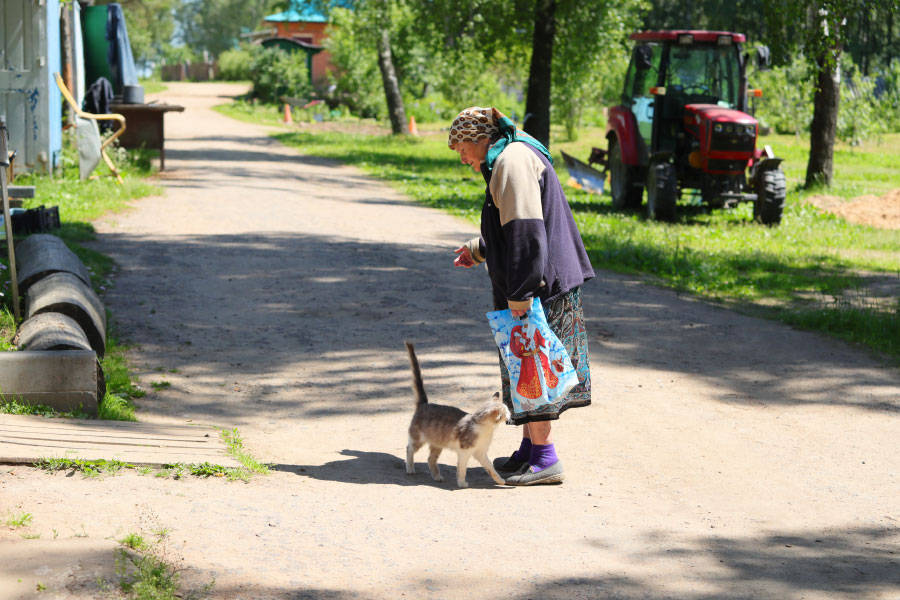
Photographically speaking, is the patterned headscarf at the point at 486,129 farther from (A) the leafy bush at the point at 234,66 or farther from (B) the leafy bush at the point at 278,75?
(A) the leafy bush at the point at 234,66

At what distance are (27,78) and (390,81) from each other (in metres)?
15.4

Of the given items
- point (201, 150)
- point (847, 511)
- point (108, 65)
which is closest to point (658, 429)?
point (847, 511)

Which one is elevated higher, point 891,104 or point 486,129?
point 891,104

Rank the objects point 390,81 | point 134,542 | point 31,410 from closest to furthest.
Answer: point 134,542
point 31,410
point 390,81

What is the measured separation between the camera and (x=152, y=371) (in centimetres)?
687

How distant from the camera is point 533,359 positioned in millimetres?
4785

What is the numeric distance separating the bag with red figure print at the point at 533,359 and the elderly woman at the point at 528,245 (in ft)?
0.21

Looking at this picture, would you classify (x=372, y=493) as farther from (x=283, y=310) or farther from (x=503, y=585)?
(x=283, y=310)

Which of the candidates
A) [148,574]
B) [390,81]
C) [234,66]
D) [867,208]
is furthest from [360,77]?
[148,574]

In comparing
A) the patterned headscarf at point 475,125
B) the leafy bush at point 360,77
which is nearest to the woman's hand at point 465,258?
the patterned headscarf at point 475,125

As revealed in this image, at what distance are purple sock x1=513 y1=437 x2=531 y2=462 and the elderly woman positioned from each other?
18cm

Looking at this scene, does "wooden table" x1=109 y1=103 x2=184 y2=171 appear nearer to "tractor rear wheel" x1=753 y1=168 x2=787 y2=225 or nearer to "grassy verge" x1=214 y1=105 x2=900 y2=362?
"grassy verge" x1=214 y1=105 x2=900 y2=362

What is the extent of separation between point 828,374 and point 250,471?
4645mm

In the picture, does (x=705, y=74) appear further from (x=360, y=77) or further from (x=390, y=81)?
(x=360, y=77)
